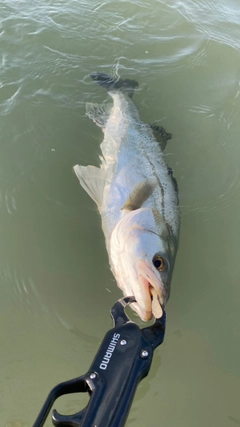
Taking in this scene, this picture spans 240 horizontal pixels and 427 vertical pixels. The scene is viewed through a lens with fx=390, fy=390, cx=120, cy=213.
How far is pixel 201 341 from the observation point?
3.51 meters

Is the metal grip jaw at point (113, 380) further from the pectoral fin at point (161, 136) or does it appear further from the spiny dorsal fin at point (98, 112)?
the spiny dorsal fin at point (98, 112)

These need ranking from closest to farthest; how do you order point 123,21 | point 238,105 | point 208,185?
1. point 208,185
2. point 238,105
3. point 123,21

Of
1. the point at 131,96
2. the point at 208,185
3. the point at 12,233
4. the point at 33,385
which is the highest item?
the point at 131,96

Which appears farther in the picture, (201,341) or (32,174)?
(32,174)

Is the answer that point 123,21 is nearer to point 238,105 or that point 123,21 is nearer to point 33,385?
point 238,105

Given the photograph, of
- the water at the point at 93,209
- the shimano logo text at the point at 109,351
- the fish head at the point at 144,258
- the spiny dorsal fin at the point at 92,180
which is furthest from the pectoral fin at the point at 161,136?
the shimano logo text at the point at 109,351

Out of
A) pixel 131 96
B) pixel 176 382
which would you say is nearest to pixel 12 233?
pixel 176 382

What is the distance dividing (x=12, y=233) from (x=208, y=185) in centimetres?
238

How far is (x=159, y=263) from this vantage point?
3.23 metres

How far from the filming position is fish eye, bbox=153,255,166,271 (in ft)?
10.5

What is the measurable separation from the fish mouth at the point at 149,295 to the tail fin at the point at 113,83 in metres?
3.42

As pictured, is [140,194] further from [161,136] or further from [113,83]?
[113,83]

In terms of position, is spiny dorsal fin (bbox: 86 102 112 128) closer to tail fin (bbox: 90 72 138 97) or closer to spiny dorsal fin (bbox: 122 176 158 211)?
tail fin (bbox: 90 72 138 97)

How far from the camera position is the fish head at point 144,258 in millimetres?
2932
